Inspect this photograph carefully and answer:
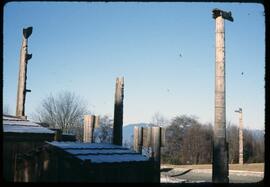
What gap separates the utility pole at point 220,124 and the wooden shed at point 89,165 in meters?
1.37

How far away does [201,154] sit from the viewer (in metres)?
→ 44.8

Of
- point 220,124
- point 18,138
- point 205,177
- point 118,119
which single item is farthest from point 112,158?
point 205,177

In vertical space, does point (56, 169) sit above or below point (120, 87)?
below

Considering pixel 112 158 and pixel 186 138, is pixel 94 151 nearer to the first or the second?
pixel 112 158

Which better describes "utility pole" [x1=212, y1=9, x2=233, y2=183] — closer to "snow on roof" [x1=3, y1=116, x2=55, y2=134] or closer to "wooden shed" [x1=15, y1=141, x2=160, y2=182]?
"wooden shed" [x1=15, y1=141, x2=160, y2=182]

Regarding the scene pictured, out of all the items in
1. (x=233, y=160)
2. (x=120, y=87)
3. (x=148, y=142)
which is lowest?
(x=233, y=160)

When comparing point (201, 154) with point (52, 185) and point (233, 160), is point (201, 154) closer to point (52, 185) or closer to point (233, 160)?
point (233, 160)

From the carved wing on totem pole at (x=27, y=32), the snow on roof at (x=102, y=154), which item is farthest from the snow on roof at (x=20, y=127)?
the carved wing on totem pole at (x=27, y=32)

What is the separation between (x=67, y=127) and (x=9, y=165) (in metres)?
44.2

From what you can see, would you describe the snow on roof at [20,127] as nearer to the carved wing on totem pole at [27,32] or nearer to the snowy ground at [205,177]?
the carved wing on totem pole at [27,32]

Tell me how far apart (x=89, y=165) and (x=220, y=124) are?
9.29 feet

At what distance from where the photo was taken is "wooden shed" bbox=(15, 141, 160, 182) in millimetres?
6500

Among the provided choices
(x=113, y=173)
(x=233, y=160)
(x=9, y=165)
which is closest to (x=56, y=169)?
(x=113, y=173)

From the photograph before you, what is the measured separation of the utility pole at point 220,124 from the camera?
288 inches
